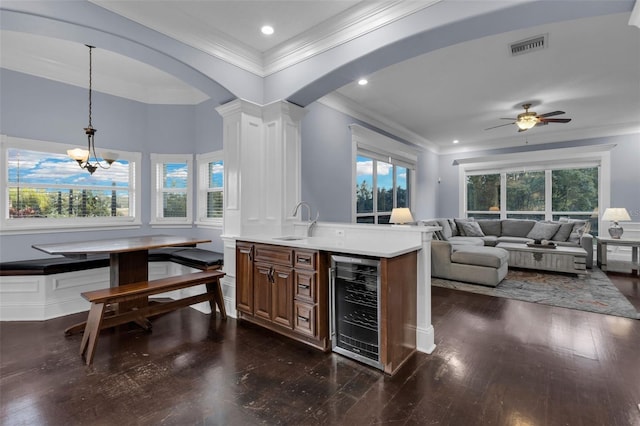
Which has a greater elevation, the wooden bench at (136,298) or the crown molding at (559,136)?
the crown molding at (559,136)

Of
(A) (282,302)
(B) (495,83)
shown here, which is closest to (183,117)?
(A) (282,302)

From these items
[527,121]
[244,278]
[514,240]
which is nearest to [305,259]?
[244,278]

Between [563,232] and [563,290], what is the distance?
246 centimetres

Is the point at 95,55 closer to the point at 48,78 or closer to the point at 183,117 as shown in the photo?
the point at 48,78

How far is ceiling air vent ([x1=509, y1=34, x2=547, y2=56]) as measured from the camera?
10.3ft

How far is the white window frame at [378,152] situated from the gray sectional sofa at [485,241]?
128 centimetres

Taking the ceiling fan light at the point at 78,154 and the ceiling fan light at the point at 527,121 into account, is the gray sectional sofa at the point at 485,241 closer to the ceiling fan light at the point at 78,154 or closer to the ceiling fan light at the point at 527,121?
the ceiling fan light at the point at 527,121

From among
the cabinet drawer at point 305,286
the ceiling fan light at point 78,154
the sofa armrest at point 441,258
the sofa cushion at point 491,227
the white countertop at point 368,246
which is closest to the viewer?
the white countertop at point 368,246

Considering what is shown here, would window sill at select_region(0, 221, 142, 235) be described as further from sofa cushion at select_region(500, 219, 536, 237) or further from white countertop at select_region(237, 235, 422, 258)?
sofa cushion at select_region(500, 219, 536, 237)

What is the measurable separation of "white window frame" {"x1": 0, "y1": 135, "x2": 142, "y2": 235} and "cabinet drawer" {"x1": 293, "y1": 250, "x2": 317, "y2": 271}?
124 inches

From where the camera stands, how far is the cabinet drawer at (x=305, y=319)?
266 centimetres

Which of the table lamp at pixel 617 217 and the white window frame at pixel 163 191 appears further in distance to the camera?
the table lamp at pixel 617 217

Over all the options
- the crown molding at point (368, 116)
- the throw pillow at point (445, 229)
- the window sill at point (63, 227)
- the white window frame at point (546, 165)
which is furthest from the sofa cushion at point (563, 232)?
the window sill at point (63, 227)

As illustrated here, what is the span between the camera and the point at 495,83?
4238 millimetres
